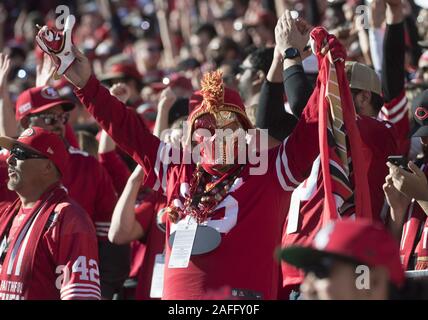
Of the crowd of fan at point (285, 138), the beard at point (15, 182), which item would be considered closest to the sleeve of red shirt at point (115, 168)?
the crowd of fan at point (285, 138)

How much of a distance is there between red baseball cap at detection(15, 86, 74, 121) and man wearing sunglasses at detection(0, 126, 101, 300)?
5.73 feet

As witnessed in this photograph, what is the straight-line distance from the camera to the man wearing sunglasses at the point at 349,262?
12.4 feet

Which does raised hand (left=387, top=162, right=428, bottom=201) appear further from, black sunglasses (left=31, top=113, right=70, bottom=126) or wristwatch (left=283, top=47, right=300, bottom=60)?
black sunglasses (left=31, top=113, right=70, bottom=126)

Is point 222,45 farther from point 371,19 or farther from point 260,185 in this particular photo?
point 260,185

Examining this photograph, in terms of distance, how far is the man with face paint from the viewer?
5.48m

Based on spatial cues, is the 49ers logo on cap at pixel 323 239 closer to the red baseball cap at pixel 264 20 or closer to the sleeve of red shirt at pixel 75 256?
the sleeve of red shirt at pixel 75 256

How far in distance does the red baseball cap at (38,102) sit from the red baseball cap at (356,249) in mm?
4229

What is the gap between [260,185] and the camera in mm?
5641

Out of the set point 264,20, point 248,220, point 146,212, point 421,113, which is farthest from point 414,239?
point 264,20

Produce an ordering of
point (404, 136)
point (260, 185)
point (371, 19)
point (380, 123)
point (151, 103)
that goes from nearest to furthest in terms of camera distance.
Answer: point (260, 185)
point (380, 123)
point (404, 136)
point (371, 19)
point (151, 103)

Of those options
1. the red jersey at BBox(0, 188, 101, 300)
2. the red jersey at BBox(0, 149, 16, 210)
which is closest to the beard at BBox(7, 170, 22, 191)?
the red jersey at BBox(0, 188, 101, 300)

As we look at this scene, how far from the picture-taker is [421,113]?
20.9ft

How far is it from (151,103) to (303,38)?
13.7 ft
